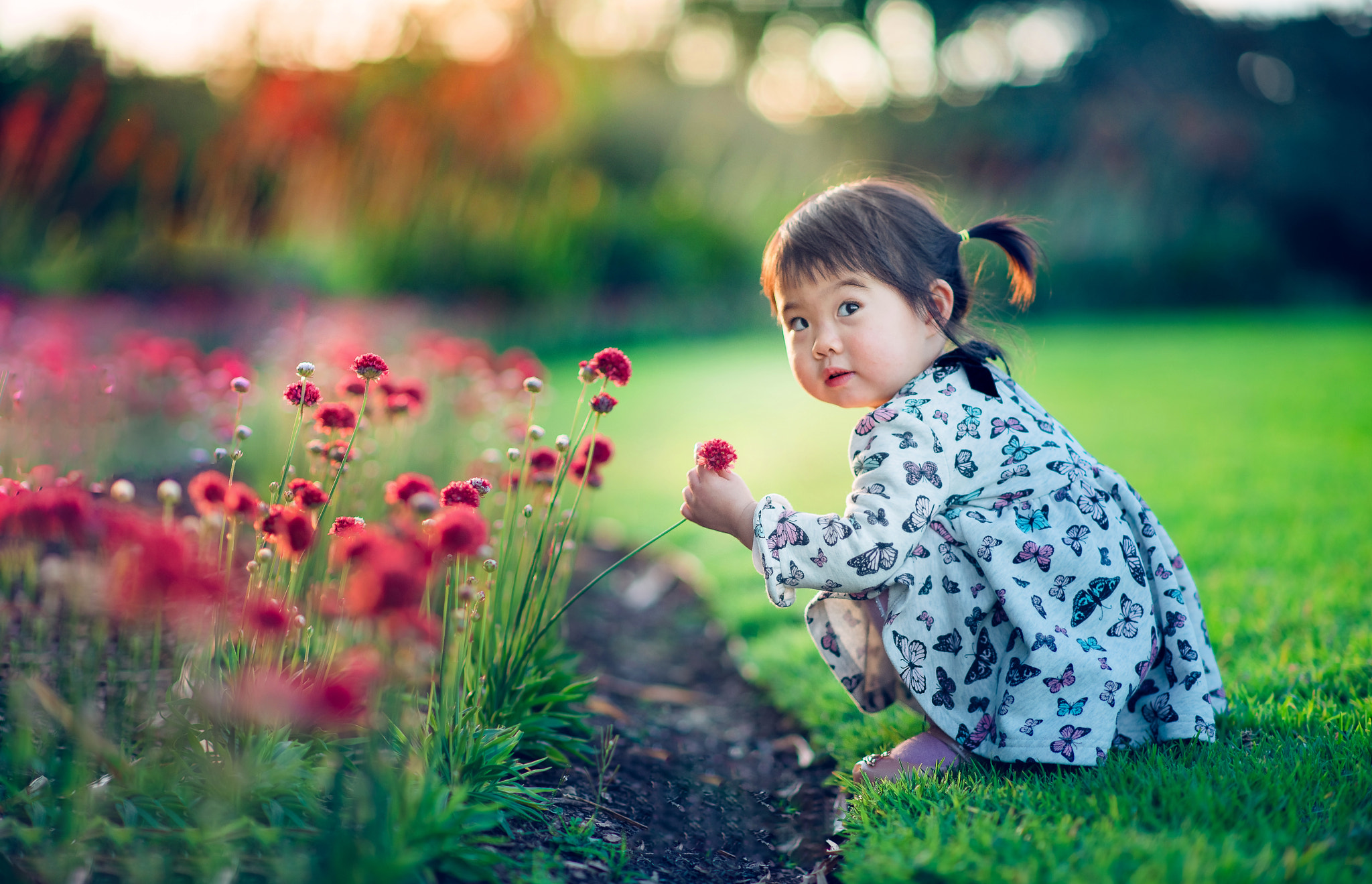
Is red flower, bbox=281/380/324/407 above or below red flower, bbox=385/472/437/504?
above

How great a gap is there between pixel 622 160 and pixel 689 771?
57.5ft

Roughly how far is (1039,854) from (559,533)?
122 centimetres

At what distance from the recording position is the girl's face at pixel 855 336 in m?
1.90

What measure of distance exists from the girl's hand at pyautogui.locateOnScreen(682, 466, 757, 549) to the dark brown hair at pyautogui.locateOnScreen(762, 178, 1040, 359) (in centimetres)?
48

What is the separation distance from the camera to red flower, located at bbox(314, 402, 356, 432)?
1694mm

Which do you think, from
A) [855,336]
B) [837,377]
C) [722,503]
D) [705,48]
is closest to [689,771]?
[722,503]

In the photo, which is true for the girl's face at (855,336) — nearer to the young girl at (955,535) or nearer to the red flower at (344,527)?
the young girl at (955,535)

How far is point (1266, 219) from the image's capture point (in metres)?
16.6

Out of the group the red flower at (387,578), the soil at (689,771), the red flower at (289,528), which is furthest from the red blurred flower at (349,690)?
the soil at (689,771)

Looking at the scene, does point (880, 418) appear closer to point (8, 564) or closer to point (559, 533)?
point (559, 533)

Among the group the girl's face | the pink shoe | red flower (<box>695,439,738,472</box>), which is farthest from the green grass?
red flower (<box>695,439,738,472</box>)

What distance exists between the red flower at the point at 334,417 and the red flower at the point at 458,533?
54cm

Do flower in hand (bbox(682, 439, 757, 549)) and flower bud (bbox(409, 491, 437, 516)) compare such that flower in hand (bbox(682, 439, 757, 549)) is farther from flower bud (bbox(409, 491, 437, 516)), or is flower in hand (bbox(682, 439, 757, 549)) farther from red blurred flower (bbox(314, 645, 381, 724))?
red blurred flower (bbox(314, 645, 381, 724))

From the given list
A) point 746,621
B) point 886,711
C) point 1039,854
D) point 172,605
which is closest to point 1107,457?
point 746,621
